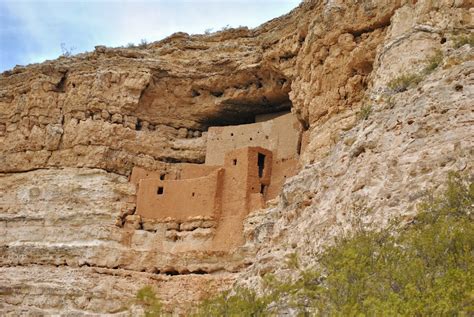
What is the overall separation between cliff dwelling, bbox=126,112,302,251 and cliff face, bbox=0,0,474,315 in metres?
0.55

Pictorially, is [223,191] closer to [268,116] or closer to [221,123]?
[268,116]

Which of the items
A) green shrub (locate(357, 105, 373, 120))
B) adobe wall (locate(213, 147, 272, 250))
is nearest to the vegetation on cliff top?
green shrub (locate(357, 105, 373, 120))

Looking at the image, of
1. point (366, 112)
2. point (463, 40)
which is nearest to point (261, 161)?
point (366, 112)

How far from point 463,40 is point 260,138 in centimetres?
1046

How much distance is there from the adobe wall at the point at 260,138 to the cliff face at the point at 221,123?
126cm

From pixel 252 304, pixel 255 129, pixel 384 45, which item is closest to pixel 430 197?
pixel 252 304

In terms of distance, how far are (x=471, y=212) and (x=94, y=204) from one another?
16294 mm

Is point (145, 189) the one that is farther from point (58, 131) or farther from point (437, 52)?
point (437, 52)

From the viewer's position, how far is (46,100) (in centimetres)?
2753

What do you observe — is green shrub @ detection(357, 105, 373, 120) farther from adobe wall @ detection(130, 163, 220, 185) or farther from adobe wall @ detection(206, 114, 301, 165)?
adobe wall @ detection(130, 163, 220, 185)

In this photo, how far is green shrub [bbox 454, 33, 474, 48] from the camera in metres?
14.5

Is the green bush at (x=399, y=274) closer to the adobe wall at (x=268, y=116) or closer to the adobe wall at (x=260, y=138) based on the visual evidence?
the adobe wall at (x=260, y=138)

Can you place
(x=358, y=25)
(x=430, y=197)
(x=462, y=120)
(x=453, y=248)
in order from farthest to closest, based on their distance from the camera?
(x=358, y=25)
(x=462, y=120)
(x=430, y=197)
(x=453, y=248)

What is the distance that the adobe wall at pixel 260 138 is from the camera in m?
23.5
